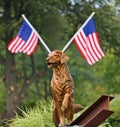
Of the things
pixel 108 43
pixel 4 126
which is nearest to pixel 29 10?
pixel 108 43

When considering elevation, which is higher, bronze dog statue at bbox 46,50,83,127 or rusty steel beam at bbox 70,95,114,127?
bronze dog statue at bbox 46,50,83,127

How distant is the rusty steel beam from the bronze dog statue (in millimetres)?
196

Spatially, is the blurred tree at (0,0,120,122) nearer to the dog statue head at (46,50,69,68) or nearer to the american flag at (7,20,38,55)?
the american flag at (7,20,38,55)

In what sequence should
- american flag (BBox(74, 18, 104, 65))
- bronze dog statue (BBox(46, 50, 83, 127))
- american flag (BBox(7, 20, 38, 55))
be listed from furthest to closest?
1. american flag (BBox(7, 20, 38, 55))
2. american flag (BBox(74, 18, 104, 65))
3. bronze dog statue (BBox(46, 50, 83, 127))

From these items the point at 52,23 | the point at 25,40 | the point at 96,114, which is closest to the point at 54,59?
the point at 96,114

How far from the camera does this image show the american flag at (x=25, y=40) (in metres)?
14.2

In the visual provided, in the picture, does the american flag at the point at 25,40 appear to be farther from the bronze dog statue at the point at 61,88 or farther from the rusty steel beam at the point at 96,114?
the rusty steel beam at the point at 96,114

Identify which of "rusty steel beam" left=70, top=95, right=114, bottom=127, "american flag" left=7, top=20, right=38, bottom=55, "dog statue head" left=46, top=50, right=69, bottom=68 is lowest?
"rusty steel beam" left=70, top=95, right=114, bottom=127

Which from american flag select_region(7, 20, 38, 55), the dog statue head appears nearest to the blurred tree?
american flag select_region(7, 20, 38, 55)

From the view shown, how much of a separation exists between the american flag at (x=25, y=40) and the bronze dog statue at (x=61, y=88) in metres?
6.60

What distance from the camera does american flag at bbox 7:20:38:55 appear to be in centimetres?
1418

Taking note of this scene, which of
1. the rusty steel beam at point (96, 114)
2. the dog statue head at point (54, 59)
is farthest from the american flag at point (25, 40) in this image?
the rusty steel beam at point (96, 114)

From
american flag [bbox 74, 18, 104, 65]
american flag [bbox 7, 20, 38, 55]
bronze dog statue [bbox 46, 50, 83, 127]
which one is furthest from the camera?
american flag [bbox 7, 20, 38, 55]

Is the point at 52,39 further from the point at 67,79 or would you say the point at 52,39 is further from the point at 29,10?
the point at 67,79
